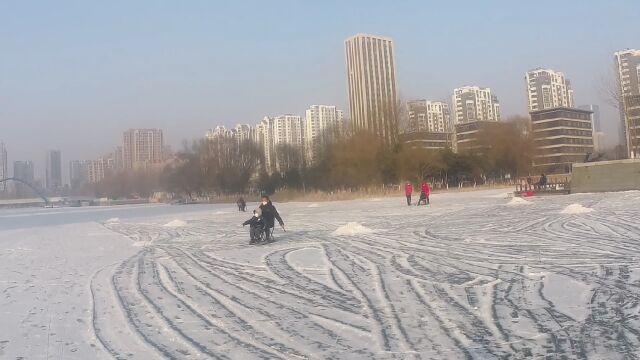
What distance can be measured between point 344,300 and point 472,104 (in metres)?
120

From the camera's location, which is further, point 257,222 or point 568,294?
point 257,222

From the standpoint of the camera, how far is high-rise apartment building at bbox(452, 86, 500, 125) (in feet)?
383

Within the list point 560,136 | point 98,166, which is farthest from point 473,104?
point 98,166

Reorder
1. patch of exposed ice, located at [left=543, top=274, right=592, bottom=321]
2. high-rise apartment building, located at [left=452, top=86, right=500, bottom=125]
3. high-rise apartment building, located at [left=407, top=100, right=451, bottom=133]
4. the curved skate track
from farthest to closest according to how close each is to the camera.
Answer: high-rise apartment building, located at [left=452, top=86, right=500, bottom=125]
high-rise apartment building, located at [left=407, top=100, right=451, bottom=133]
patch of exposed ice, located at [left=543, top=274, right=592, bottom=321]
the curved skate track

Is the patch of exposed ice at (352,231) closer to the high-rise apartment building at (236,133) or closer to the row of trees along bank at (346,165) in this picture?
the row of trees along bank at (346,165)

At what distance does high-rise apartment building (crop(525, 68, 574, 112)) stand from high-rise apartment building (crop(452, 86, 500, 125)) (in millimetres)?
8880

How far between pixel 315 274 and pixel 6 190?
15753 centimetres

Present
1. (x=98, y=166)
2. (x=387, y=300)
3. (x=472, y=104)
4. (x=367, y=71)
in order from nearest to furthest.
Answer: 1. (x=387, y=300)
2. (x=367, y=71)
3. (x=472, y=104)
4. (x=98, y=166)

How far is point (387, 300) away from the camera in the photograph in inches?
230

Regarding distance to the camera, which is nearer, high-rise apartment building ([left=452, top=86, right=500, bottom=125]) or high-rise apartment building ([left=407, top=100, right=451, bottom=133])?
high-rise apartment building ([left=407, top=100, right=451, bottom=133])

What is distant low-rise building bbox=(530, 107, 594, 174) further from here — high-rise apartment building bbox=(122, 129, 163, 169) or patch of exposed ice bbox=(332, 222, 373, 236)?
high-rise apartment building bbox=(122, 129, 163, 169)

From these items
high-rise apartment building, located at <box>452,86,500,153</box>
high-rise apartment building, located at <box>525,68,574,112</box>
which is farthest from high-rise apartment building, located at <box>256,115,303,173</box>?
high-rise apartment building, located at <box>525,68,574,112</box>

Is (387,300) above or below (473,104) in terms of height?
below

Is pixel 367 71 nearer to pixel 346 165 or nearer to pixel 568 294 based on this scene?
pixel 346 165
